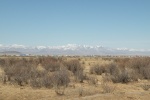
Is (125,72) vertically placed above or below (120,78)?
above

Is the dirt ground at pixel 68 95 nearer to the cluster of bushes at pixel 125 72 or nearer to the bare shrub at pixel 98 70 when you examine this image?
the cluster of bushes at pixel 125 72

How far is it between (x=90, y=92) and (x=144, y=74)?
46.5 ft

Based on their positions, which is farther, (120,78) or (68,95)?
(120,78)

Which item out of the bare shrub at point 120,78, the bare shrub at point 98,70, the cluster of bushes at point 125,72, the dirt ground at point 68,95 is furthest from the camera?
the bare shrub at point 98,70

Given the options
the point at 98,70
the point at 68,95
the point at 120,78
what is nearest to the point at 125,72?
the point at 120,78

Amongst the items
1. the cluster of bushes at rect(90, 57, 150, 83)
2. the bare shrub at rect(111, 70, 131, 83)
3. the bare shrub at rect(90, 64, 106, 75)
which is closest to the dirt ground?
the bare shrub at rect(111, 70, 131, 83)

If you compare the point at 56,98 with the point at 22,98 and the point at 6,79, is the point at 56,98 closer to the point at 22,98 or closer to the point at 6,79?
the point at 22,98

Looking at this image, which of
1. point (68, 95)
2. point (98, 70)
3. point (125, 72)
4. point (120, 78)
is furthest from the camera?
point (98, 70)

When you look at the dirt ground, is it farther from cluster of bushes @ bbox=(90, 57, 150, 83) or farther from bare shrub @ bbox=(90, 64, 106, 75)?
bare shrub @ bbox=(90, 64, 106, 75)

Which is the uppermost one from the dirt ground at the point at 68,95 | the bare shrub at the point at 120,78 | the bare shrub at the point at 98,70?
the bare shrub at the point at 98,70

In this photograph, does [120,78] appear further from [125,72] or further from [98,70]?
[98,70]

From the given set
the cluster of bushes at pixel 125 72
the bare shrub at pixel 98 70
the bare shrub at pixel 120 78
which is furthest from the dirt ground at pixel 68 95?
the bare shrub at pixel 98 70

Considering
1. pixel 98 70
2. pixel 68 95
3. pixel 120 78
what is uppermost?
pixel 98 70

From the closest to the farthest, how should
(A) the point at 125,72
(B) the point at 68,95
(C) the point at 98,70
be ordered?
(B) the point at 68,95, (A) the point at 125,72, (C) the point at 98,70
